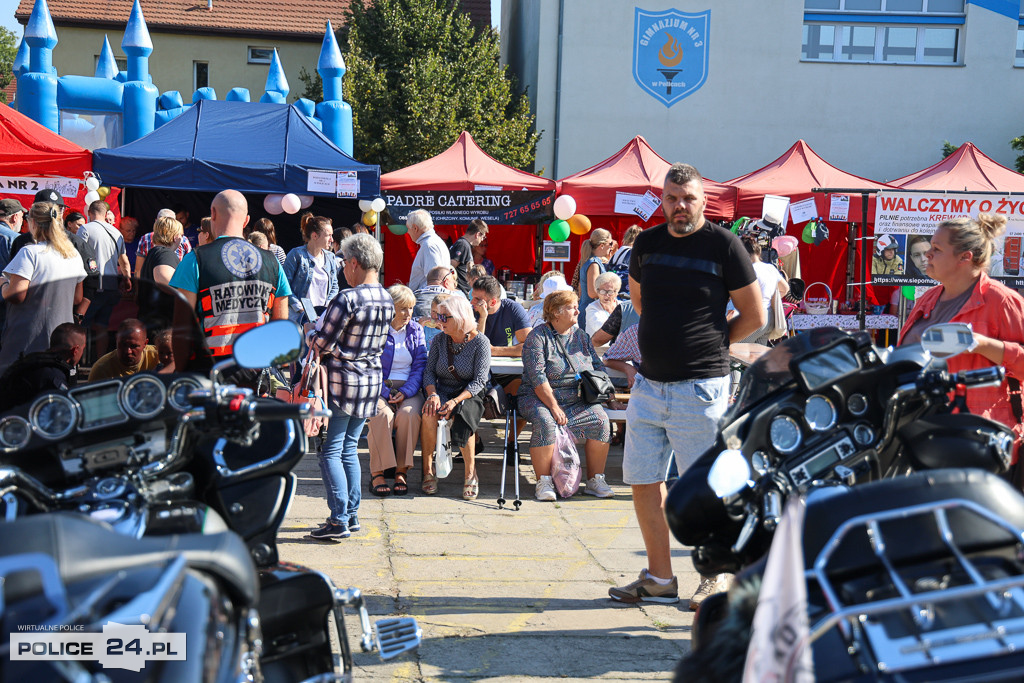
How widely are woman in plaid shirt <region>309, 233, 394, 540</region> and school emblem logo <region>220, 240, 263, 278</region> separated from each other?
482mm

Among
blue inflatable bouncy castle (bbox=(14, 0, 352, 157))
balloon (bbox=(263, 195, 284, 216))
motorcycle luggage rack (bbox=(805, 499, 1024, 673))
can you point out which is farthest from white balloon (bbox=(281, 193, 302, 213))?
motorcycle luggage rack (bbox=(805, 499, 1024, 673))

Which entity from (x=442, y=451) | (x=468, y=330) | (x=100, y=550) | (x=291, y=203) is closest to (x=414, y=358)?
(x=468, y=330)

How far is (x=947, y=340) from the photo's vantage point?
102 inches

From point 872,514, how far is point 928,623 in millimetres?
240

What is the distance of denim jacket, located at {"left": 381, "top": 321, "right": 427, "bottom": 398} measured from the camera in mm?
6836

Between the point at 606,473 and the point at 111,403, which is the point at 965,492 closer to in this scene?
the point at 111,403

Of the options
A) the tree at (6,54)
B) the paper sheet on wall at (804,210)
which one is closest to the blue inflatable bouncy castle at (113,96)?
the paper sheet on wall at (804,210)

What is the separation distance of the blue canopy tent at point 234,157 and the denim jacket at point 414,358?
5927 millimetres

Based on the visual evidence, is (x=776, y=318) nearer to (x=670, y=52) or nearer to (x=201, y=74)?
(x=670, y=52)

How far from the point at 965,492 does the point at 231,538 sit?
1.32m

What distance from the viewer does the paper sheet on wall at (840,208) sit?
13771 mm

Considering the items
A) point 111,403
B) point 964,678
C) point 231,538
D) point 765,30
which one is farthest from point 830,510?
point 765,30

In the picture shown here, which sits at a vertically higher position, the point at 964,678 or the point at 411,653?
the point at 964,678

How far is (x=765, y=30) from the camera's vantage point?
24.6m
